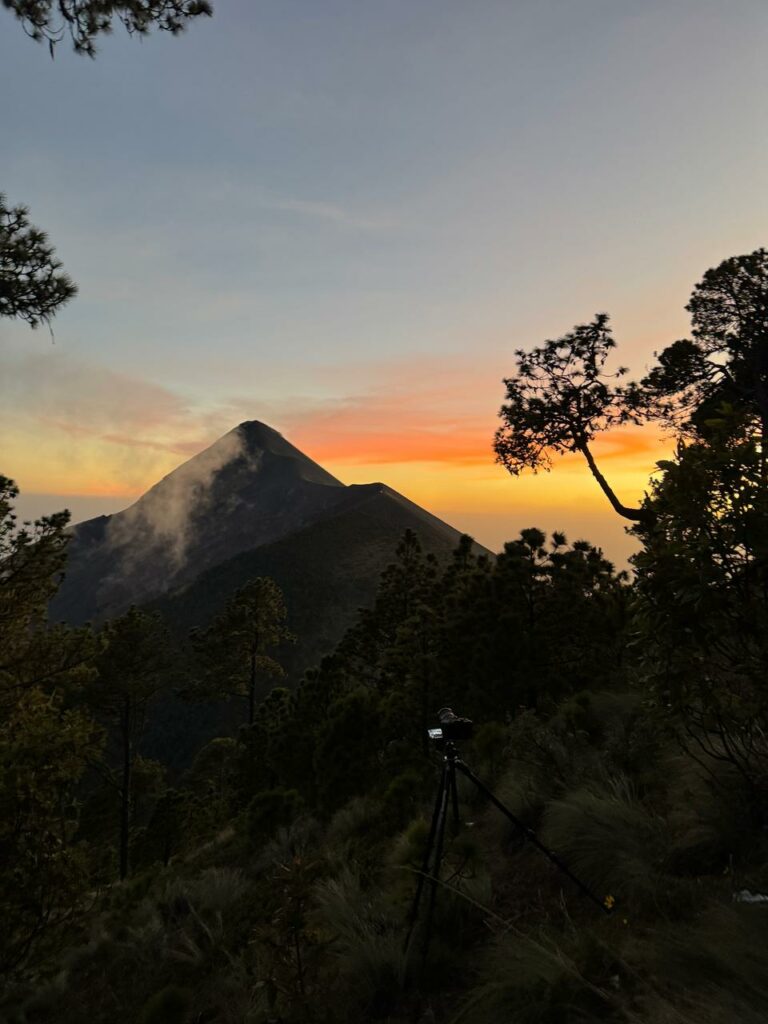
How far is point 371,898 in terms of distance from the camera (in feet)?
19.8

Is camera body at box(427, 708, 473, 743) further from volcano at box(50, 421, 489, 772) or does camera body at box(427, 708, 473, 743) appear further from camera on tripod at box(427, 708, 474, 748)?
volcano at box(50, 421, 489, 772)

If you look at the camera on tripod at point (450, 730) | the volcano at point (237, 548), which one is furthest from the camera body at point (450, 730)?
the volcano at point (237, 548)

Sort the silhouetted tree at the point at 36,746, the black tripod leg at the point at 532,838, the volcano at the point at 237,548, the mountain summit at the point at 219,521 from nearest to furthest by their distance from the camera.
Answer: the black tripod leg at the point at 532,838 < the silhouetted tree at the point at 36,746 < the volcano at the point at 237,548 < the mountain summit at the point at 219,521

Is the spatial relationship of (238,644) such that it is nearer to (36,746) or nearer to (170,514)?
(36,746)

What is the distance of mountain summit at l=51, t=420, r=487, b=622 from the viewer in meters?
111

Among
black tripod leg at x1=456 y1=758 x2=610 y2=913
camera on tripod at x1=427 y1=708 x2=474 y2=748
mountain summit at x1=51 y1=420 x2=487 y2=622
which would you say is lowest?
black tripod leg at x1=456 y1=758 x2=610 y2=913

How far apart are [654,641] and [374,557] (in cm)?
8506

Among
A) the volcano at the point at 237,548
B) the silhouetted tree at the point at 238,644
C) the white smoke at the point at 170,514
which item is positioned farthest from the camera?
the white smoke at the point at 170,514

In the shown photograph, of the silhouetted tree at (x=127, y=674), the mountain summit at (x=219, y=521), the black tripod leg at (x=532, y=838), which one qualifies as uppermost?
the mountain summit at (x=219, y=521)

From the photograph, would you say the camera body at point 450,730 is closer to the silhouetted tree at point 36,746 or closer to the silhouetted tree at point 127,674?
the silhouetted tree at point 36,746

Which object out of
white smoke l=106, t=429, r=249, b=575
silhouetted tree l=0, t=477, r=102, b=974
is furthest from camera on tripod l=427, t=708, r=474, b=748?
white smoke l=106, t=429, r=249, b=575

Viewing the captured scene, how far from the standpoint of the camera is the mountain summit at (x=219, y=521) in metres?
111

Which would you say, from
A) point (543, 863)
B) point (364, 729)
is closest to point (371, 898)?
point (543, 863)

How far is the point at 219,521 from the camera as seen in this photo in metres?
155
